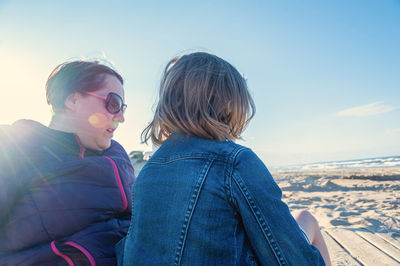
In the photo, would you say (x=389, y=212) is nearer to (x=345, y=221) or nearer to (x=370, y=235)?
(x=345, y=221)

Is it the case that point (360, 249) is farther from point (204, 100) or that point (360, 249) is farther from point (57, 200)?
point (57, 200)

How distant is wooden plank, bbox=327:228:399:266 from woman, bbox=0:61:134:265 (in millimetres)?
2149

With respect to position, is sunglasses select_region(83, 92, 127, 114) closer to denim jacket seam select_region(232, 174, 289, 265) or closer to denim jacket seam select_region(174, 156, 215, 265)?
denim jacket seam select_region(174, 156, 215, 265)

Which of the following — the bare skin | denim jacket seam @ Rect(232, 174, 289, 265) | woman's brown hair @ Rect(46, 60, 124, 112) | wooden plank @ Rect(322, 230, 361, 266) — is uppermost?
woman's brown hair @ Rect(46, 60, 124, 112)

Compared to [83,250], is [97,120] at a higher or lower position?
higher

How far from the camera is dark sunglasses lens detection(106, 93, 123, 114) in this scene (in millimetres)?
1711

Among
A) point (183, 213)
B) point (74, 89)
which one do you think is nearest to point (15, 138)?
point (74, 89)

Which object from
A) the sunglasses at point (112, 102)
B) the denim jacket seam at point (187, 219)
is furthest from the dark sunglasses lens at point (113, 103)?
the denim jacket seam at point (187, 219)

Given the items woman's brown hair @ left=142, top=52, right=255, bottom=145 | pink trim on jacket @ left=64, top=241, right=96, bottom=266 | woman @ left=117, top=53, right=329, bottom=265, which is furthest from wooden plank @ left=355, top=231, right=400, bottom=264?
pink trim on jacket @ left=64, top=241, right=96, bottom=266

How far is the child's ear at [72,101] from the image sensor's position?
64.5 inches

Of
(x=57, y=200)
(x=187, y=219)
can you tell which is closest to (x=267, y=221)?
(x=187, y=219)

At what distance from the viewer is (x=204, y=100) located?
1.19 m

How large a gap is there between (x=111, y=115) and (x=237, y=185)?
1151 mm

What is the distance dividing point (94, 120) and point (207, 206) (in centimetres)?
110
